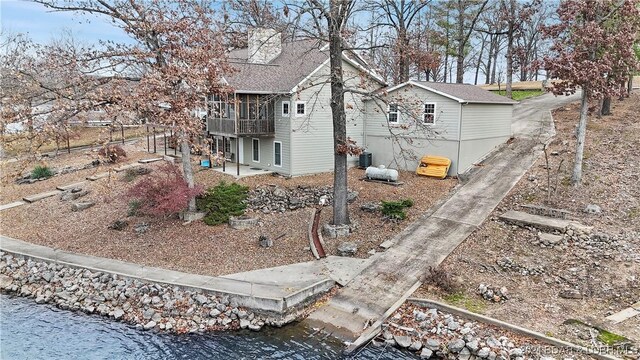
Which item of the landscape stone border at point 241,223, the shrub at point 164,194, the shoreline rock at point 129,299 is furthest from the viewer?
the landscape stone border at point 241,223

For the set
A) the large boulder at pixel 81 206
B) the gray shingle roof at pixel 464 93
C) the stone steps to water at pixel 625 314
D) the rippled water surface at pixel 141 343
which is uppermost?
the gray shingle roof at pixel 464 93

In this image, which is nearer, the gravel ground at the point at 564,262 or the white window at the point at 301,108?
the gravel ground at the point at 564,262

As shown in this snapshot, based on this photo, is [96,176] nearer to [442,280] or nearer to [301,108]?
[301,108]

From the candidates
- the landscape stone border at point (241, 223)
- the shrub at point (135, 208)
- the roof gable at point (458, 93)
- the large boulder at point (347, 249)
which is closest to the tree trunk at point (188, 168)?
the landscape stone border at point (241, 223)

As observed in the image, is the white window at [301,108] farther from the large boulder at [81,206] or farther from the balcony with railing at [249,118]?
the large boulder at [81,206]

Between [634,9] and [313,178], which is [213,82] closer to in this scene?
[313,178]

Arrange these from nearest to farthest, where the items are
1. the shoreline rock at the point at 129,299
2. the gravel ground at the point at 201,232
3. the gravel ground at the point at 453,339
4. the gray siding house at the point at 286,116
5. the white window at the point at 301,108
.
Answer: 1. the gravel ground at the point at 453,339
2. the shoreline rock at the point at 129,299
3. the gravel ground at the point at 201,232
4. the gray siding house at the point at 286,116
5. the white window at the point at 301,108

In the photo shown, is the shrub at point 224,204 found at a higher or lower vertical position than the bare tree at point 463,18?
lower
